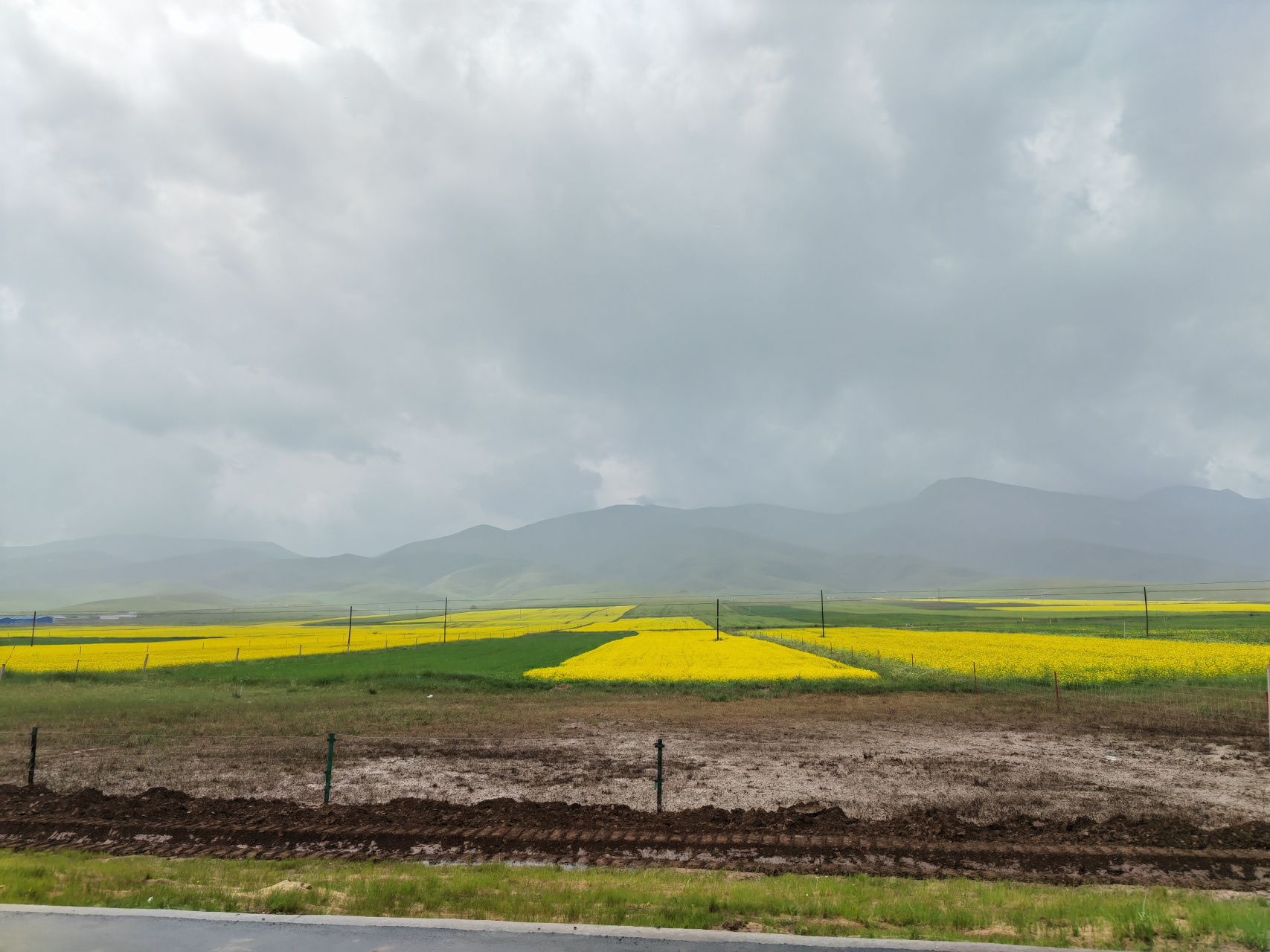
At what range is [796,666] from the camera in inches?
1676

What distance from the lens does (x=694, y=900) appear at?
810 centimetres

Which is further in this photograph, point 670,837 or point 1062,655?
point 1062,655

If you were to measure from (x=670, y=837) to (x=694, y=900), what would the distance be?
380 centimetres

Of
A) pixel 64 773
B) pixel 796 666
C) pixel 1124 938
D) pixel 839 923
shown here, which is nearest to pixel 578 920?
pixel 839 923

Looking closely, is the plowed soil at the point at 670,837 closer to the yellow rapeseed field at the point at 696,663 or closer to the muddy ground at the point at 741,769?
the muddy ground at the point at 741,769

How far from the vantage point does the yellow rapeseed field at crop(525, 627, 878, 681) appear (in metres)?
Answer: 38.8

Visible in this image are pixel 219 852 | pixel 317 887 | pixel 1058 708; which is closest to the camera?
pixel 317 887

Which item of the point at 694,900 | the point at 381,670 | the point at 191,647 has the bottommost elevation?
the point at 191,647

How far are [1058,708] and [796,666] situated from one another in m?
17.0

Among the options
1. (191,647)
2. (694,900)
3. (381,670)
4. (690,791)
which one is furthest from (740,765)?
(191,647)

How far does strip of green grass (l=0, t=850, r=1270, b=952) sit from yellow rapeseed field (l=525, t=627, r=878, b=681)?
2886 cm

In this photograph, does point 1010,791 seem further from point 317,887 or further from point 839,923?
point 317,887

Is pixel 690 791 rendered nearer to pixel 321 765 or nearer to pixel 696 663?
pixel 321 765

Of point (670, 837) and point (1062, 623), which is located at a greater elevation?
point (670, 837)
